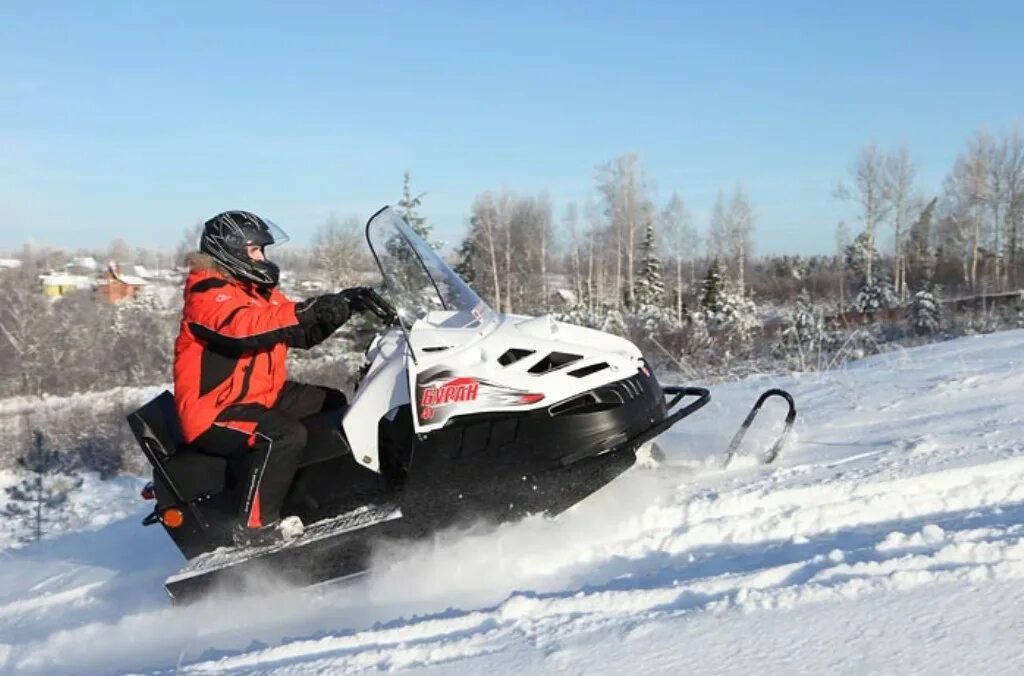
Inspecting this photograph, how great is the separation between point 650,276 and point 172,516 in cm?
3665

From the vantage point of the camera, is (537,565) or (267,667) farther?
(537,565)

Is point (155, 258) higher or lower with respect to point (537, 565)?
higher

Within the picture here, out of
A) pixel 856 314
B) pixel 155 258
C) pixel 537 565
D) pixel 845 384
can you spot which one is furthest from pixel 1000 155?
pixel 155 258

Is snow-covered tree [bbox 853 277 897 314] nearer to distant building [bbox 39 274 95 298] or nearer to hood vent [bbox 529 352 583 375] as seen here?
hood vent [bbox 529 352 583 375]

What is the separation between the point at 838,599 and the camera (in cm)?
253

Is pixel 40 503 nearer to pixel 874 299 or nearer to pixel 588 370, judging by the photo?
pixel 588 370

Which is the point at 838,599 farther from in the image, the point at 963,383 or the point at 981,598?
the point at 963,383

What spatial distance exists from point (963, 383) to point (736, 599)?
380 cm

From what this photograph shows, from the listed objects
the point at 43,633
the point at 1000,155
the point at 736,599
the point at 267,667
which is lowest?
the point at 43,633

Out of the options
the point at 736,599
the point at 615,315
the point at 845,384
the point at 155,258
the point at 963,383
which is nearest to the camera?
the point at 736,599

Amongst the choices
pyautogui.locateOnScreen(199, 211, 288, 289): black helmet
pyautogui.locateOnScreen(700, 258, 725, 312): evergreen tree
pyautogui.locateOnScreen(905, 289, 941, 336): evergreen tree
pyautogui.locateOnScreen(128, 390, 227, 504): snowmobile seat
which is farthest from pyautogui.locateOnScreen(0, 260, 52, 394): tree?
pyautogui.locateOnScreen(199, 211, 288, 289): black helmet

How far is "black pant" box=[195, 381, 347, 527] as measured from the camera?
3.68 m

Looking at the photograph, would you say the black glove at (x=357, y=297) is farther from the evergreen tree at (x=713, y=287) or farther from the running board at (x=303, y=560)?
the evergreen tree at (x=713, y=287)

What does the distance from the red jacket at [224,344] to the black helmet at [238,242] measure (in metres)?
0.06
